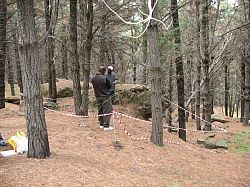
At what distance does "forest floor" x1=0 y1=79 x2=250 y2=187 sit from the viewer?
240 inches

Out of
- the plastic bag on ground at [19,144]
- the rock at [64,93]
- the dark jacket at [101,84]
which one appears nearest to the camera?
the plastic bag on ground at [19,144]

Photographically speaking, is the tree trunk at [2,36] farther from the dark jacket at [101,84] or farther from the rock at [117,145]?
the rock at [117,145]

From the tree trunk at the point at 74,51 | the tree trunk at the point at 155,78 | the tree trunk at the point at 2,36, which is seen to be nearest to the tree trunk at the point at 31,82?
the tree trunk at the point at 155,78

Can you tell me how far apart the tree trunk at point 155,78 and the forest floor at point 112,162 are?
1.56 ft

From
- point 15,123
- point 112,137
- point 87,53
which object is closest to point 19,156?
point 112,137

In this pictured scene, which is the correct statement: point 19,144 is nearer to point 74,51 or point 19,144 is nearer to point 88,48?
point 74,51

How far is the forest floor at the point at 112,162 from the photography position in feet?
20.0

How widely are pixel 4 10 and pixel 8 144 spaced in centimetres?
691

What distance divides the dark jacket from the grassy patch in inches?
226

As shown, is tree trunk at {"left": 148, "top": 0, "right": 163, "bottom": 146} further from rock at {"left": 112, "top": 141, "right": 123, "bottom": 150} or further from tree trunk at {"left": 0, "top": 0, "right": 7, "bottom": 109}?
tree trunk at {"left": 0, "top": 0, "right": 7, "bottom": 109}

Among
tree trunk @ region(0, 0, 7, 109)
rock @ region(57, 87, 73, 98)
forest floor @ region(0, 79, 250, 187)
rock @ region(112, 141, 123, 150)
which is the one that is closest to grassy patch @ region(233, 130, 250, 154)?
forest floor @ region(0, 79, 250, 187)

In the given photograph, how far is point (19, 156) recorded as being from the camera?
7.18 m

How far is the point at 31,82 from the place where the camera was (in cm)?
683

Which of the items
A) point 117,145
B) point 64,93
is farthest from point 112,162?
point 64,93
